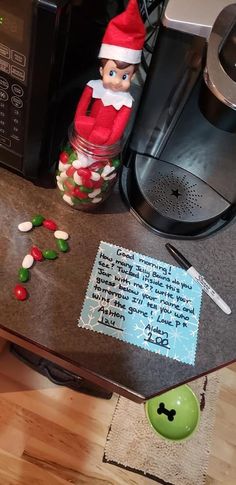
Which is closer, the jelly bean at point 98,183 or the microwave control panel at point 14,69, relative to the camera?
the microwave control panel at point 14,69

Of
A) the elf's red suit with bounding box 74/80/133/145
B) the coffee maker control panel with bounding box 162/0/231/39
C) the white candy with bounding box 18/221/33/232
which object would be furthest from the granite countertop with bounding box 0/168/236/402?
the coffee maker control panel with bounding box 162/0/231/39

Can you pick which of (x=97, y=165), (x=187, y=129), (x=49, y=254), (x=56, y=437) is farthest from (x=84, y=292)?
(x=56, y=437)

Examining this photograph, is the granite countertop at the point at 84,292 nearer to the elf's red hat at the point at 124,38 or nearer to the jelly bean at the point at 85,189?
the jelly bean at the point at 85,189

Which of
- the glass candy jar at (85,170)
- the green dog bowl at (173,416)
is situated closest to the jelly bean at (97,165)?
the glass candy jar at (85,170)

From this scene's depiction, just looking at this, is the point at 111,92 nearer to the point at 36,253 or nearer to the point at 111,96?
the point at 111,96

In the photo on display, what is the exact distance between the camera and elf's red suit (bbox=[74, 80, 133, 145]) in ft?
1.91

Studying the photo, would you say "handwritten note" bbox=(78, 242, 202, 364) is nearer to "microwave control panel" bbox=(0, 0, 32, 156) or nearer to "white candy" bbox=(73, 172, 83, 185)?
"white candy" bbox=(73, 172, 83, 185)

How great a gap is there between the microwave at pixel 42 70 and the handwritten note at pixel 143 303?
17 centimetres

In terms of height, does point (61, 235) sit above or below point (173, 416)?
above

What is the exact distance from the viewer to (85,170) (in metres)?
0.62

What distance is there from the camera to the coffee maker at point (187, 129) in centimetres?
52

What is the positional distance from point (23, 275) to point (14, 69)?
0.26 metres

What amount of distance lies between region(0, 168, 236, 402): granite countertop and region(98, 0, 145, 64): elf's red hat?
235 mm

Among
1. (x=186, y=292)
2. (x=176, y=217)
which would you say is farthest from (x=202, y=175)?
(x=186, y=292)
